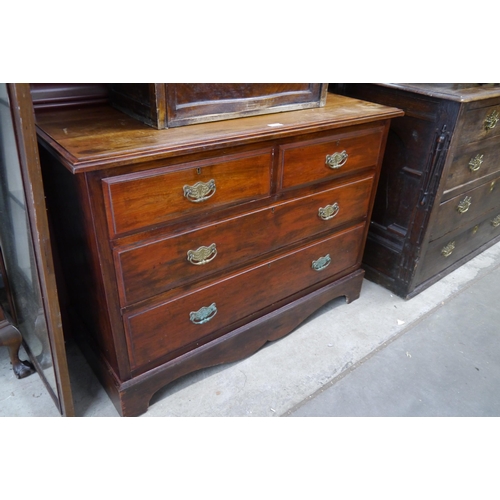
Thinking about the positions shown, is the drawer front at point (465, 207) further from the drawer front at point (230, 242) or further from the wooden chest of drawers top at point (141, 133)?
the wooden chest of drawers top at point (141, 133)

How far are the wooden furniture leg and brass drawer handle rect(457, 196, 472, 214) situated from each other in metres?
2.12

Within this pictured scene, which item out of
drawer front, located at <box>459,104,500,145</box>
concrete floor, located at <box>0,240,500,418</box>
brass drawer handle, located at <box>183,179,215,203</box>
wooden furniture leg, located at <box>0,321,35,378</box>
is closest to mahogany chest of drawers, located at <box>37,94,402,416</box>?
brass drawer handle, located at <box>183,179,215,203</box>

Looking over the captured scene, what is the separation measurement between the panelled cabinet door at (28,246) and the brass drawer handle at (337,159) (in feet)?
3.40

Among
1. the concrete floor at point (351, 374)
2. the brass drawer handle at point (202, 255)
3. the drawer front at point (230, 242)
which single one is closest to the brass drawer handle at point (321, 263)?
the drawer front at point (230, 242)

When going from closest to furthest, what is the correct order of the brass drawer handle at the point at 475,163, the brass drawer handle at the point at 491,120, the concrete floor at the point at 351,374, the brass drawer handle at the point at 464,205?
the concrete floor at the point at 351,374, the brass drawer handle at the point at 491,120, the brass drawer handle at the point at 475,163, the brass drawer handle at the point at 464,205

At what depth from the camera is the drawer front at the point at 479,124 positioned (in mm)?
1984

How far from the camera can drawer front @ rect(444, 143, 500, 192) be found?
6.95 feet

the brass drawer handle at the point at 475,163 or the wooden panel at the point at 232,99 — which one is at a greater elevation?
the wooden panel at the point at 232,99

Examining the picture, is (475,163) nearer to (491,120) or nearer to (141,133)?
(491,120)

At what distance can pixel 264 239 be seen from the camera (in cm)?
171

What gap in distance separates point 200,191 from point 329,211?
687mm

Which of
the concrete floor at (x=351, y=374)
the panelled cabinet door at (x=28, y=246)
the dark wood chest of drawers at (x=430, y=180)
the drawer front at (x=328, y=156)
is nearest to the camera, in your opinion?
the panelled cabinet door at (x=28, y=246)

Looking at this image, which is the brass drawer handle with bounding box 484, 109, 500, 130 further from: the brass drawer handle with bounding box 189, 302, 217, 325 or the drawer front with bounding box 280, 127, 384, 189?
the brass drawer handle with bounding box 189, 302, 217, 325

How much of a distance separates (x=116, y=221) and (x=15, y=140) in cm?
33
